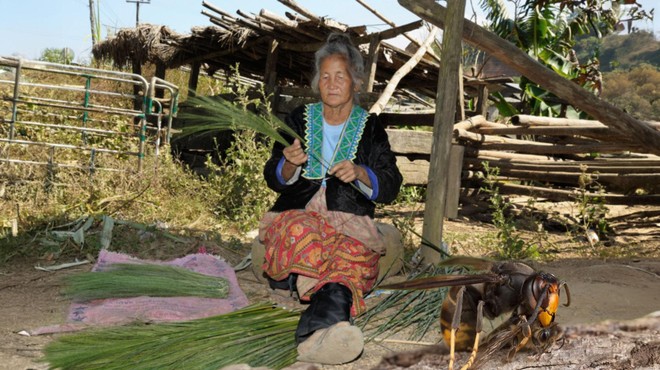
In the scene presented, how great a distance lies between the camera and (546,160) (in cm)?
862

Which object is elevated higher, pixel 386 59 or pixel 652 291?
pixel 386 59

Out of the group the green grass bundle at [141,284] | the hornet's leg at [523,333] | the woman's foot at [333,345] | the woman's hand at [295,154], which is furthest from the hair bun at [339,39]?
the hornet's leg at [523,333]

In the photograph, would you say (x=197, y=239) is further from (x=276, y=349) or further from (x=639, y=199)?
(x=639, y=199)

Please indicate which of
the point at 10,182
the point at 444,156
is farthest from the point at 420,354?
the point at 10,182

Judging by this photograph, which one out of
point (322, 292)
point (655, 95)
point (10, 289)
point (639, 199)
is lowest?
point (10, 289)

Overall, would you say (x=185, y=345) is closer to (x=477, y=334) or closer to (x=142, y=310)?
(x=142, y=310)

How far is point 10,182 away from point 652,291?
20.2ft

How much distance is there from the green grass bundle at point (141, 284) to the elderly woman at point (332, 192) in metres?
0.32

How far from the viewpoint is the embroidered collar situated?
3.52m

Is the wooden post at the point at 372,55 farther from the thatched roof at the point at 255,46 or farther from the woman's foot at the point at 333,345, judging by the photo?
the woman's foot at the point at 333,345

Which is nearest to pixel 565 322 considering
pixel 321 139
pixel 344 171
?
pixel 344 171

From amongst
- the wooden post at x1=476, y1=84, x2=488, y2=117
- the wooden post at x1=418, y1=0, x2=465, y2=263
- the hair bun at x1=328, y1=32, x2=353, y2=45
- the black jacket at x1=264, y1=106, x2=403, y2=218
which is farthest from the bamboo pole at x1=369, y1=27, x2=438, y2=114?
the hair bun at x1=328, y1=32, x2=353, y2=45

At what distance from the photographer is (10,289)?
400cm

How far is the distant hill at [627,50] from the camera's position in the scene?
4703 centimetres
